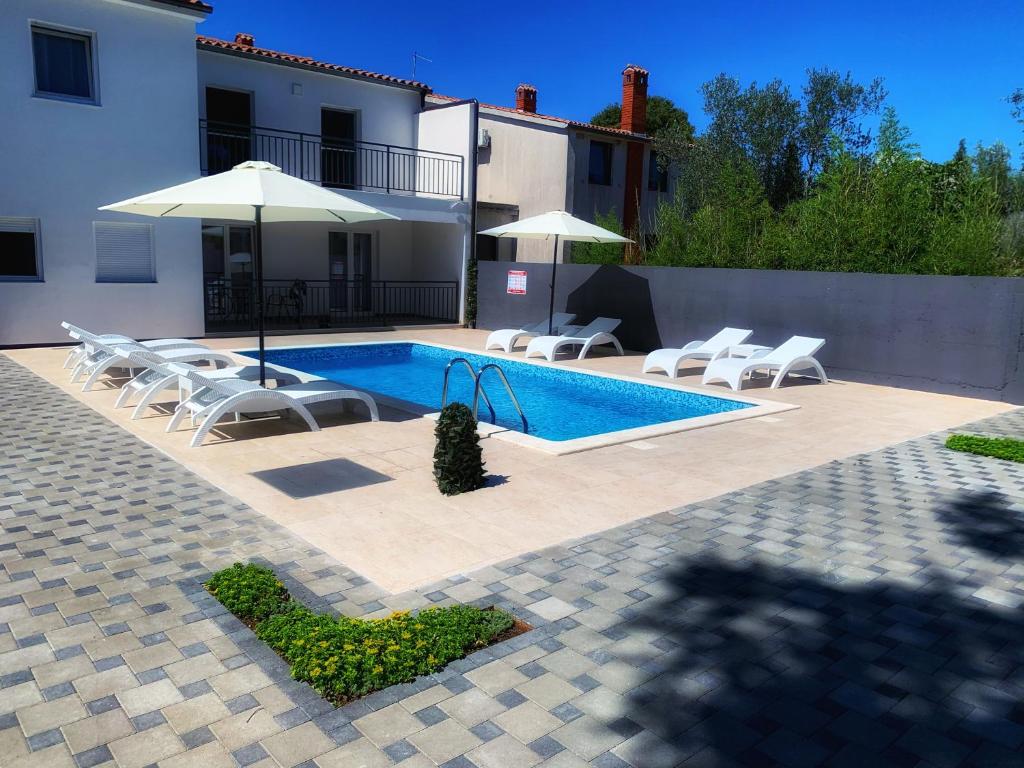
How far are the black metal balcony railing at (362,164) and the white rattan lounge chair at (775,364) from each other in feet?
31.7

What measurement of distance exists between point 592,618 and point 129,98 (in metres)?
14.2

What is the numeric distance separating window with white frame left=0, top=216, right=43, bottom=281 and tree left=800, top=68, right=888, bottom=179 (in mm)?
21353

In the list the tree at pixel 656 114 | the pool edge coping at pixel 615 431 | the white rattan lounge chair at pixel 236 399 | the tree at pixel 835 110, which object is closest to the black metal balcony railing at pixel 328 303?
the pool edge coping at pixel 615 431

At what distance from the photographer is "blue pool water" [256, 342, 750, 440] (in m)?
10.2

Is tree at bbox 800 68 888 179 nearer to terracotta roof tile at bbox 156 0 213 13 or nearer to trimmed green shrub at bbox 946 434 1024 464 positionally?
trimmed green shrub at bbox 946 434 1024 464

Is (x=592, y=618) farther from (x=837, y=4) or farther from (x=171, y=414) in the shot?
(x=837, y=4)

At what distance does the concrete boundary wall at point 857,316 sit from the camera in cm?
1094

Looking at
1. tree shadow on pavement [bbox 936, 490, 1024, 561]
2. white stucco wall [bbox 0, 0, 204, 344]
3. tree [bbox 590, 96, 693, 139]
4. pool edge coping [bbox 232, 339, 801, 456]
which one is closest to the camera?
tree shadow on pavement [bbox 936, 490, 1024, 561]

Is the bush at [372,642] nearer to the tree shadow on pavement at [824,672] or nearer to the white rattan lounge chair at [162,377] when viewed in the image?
the tree shadow on pavement at [824,672]

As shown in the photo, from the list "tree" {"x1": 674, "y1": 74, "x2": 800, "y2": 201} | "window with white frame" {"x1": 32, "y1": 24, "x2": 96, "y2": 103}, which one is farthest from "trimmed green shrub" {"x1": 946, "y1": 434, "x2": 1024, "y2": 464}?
"tree" {"x1": 674, "y1": 74, "x2": 800, "y2": 201}

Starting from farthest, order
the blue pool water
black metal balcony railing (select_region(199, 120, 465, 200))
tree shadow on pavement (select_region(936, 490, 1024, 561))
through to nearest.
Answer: black metal balcony railing (select_region(199, 120, 465, 200))
the blue pool water
tree shadow on pavement (select_region(936, 490, 1024, 561))

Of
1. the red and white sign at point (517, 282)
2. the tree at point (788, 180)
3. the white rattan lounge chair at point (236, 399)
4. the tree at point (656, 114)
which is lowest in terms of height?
the white rattan lounge chair at point (236, 399)

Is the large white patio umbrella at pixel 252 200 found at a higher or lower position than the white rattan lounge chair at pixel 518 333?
higher

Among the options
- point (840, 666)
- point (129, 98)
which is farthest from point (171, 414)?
point (129, 98)
